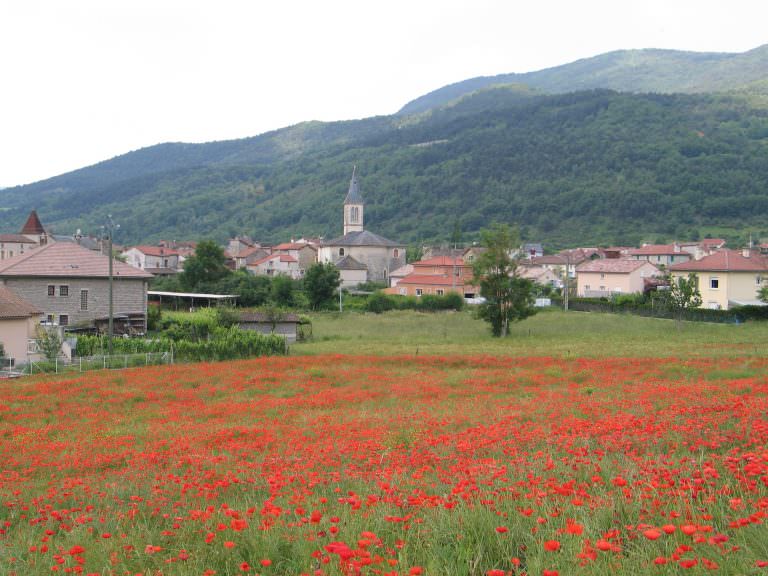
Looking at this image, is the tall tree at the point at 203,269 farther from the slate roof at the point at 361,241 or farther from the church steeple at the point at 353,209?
the church steeple at the point at 353,209

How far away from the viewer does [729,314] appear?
5669 cm

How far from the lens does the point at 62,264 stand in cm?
4953

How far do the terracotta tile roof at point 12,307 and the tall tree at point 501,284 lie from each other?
29272mm

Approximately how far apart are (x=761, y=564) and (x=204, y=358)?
35744 mm

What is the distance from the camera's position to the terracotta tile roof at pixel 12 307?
36.9 metres

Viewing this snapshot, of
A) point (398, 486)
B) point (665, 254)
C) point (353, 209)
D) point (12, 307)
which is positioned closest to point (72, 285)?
point (12, 307)

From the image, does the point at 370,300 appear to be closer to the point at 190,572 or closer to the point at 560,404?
the point at 560,404

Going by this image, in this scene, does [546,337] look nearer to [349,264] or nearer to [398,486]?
[398,486]

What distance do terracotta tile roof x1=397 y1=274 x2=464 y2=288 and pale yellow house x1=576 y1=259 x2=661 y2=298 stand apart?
1502 cm

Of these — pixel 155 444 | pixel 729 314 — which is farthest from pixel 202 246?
pixel 155 444

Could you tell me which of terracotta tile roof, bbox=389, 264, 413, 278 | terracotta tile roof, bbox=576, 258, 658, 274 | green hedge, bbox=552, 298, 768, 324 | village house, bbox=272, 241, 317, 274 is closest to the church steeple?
village house, bbox=272, 241, 317, 274

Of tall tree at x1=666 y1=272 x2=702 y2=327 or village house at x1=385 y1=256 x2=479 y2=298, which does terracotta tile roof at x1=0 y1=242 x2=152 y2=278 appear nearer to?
tall tree at x1=666 y1=272 x2=702 y2=327

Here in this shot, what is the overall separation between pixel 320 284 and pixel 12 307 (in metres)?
41.5

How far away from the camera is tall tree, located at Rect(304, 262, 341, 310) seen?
76812 millimetres
